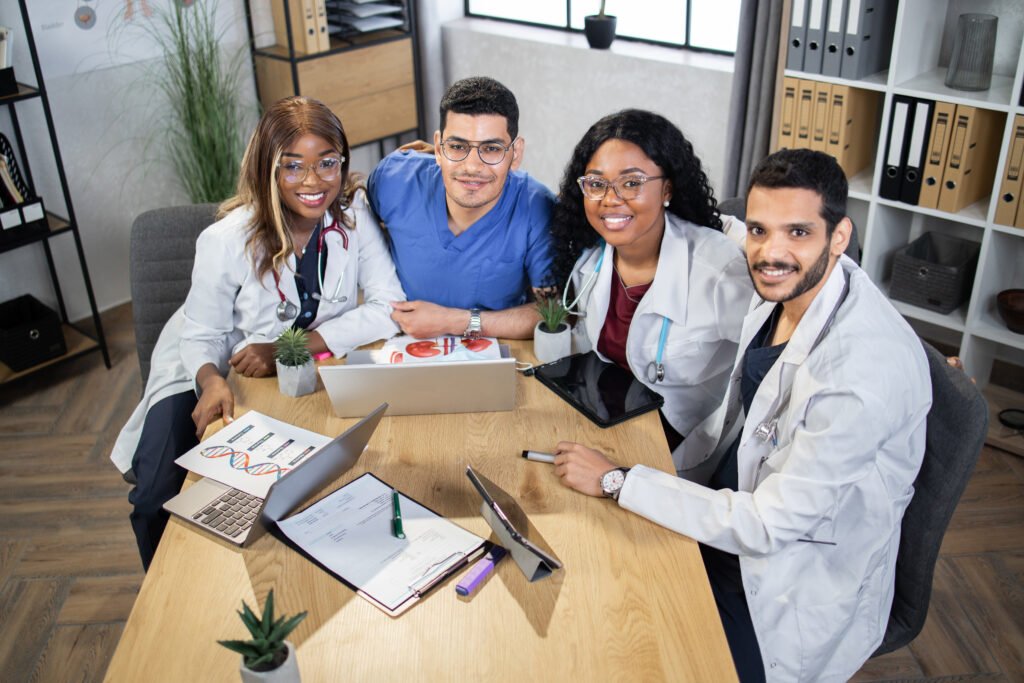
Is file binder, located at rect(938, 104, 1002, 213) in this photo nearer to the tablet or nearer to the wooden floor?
the wooden floor

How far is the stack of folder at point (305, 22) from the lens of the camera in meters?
4.01

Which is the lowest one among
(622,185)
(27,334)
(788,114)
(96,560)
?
(96,560)

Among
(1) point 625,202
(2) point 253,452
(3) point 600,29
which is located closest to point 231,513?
(2) point 253,452

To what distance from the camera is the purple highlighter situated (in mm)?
1507

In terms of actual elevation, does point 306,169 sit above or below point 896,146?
above

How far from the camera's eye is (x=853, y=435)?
5.04ft

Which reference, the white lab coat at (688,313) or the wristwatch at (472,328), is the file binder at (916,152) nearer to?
the white lab coat at (688,313)

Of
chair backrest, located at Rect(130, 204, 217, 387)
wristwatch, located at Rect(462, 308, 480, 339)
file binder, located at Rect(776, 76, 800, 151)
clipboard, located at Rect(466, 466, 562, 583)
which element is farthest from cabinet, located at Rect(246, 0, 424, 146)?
clipboard, located at Rect(466, 466, 562, 583)

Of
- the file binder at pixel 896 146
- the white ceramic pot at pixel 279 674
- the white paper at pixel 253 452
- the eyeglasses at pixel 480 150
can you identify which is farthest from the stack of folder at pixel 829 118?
the white ceramic pot at pixel 279 674

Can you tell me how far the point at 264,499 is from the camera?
5.42ft

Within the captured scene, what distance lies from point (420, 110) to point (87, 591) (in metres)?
2.85

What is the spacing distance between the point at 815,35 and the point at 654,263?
1.45 metres

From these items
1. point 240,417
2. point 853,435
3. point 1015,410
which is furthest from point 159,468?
point 1015,410

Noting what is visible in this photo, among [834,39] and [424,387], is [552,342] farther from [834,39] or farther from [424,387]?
[834,39]
